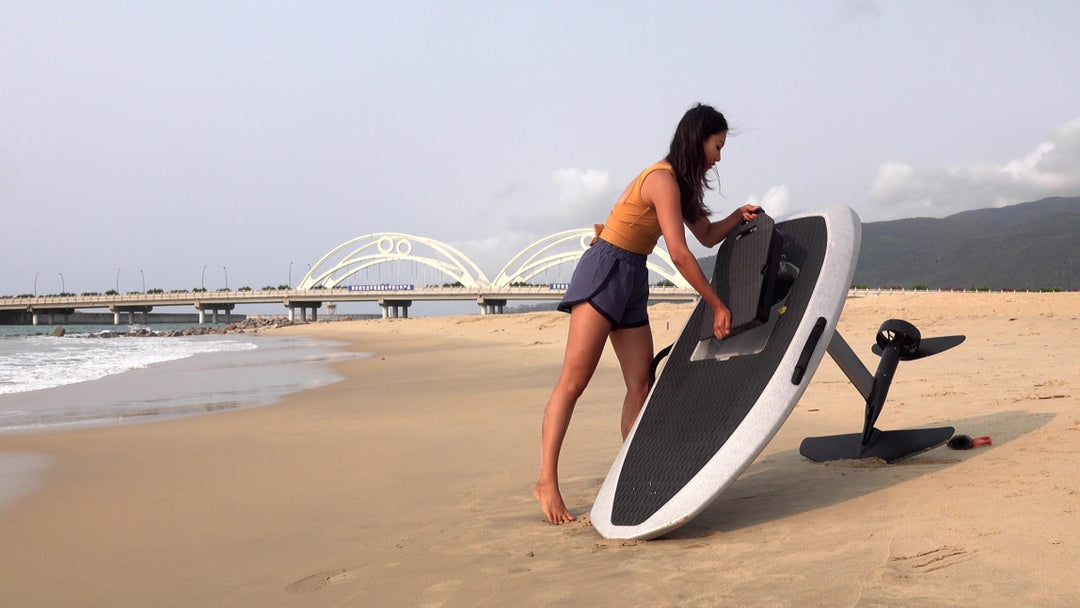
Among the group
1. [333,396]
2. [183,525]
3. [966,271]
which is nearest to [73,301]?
[333,396]

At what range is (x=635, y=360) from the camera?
3.28 metres

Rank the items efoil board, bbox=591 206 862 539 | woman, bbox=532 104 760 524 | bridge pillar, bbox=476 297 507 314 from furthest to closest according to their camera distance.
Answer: bridge pillar, bbox=476 297 507 314 < woman, bbox=532 104 760 524 < efoil board, bbox=591 206 862 539

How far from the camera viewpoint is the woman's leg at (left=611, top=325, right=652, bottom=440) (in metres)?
3.24

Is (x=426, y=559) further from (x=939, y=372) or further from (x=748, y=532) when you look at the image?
(x=939, y=372)

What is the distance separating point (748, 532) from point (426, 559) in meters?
1.08

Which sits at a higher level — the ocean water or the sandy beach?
the sandy beach

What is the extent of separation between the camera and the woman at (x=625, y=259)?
9.95 ft

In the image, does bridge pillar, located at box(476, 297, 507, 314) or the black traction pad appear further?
bridge pillar, located at box(476, 297, 507, 314)

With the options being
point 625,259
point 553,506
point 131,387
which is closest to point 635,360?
point 625,259

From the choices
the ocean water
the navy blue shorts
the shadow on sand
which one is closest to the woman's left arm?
the navy blue shorts

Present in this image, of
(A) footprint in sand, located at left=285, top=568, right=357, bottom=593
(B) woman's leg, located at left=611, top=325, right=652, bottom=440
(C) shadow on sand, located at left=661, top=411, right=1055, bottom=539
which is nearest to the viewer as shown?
(A) footprint in sand, located at left=285, top=568, right=357, bottom=593

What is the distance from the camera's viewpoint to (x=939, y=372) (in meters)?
6.87

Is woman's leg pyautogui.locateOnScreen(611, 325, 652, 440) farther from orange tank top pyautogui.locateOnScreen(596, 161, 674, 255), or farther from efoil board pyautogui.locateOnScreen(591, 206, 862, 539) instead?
orange tank top pyautogui.locateOnScreen(596, 161, 674, 255)

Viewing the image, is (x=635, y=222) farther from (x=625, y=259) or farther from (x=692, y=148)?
(x=692, y=148)
